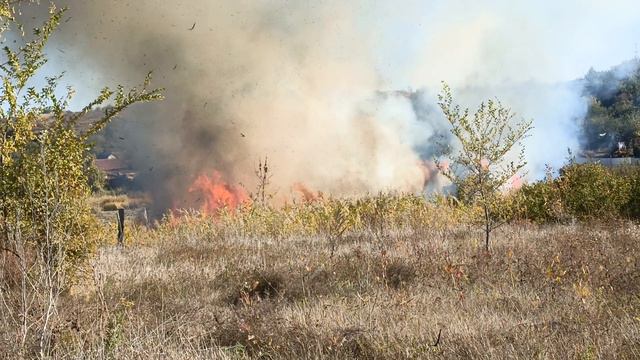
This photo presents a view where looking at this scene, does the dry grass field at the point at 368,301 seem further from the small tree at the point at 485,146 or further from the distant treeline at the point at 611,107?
the distant treeline at the point at 611,107

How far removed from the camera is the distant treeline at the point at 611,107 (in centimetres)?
5016

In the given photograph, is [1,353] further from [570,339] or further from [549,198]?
[549,198]

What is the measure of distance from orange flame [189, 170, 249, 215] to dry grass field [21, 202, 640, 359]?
39.4 ft

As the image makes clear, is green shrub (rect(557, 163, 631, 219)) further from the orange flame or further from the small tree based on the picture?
the orange flame

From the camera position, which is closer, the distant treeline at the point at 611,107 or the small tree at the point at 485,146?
the small tree at the point at 485,146

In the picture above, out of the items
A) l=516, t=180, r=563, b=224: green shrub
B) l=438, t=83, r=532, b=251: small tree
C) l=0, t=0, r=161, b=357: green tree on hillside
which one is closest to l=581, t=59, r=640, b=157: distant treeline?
l=516, t=180, r=563, b=224: green shrub

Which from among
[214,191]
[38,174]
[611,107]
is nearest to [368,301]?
[38,174]

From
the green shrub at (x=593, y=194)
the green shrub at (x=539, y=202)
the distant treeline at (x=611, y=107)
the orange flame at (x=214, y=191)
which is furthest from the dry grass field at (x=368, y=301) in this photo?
the distant treeline at (x=611, y=107)

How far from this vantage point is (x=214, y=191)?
22688mm

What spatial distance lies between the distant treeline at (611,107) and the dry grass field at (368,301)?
138 ft

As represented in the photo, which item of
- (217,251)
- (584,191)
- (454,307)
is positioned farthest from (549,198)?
(454,307)

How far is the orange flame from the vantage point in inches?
872

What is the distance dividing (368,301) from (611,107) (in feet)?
209

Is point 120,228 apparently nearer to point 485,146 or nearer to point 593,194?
point 485,146
